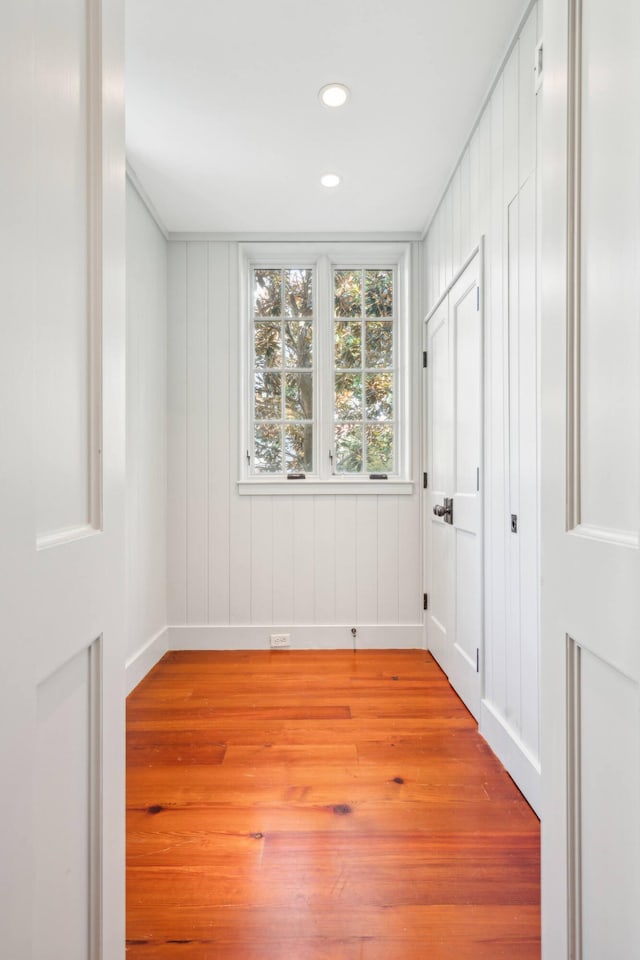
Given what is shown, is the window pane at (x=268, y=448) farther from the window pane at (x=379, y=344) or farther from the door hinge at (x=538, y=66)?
the door hinge at (x=538, y=66)

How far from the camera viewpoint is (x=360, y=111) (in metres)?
2.25

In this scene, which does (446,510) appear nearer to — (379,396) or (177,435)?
(379,396)

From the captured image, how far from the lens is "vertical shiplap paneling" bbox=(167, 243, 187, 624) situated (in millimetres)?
3383

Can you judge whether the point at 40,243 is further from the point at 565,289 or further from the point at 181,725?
the point at 181,725

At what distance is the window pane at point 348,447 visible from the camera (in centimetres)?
349

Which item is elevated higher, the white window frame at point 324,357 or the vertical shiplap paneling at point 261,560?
the white window frame at point 324,357

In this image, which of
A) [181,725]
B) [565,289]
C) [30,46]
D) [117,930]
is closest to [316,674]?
[181,725]

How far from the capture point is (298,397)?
3.50 m

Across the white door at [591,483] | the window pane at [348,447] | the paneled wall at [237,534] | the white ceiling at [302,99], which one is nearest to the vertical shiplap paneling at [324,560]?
the paneled wall at [237,534]

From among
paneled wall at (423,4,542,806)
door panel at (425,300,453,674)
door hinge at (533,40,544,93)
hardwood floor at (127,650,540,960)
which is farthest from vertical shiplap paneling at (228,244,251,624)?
door hinge at (533,40,544,93)

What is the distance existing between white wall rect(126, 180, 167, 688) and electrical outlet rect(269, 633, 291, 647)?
0.68m

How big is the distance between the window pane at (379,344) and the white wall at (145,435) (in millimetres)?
1298

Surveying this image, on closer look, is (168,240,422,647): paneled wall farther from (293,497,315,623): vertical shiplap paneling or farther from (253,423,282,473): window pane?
(253,423,282,473): window pane

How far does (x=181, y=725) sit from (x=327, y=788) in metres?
0.81
